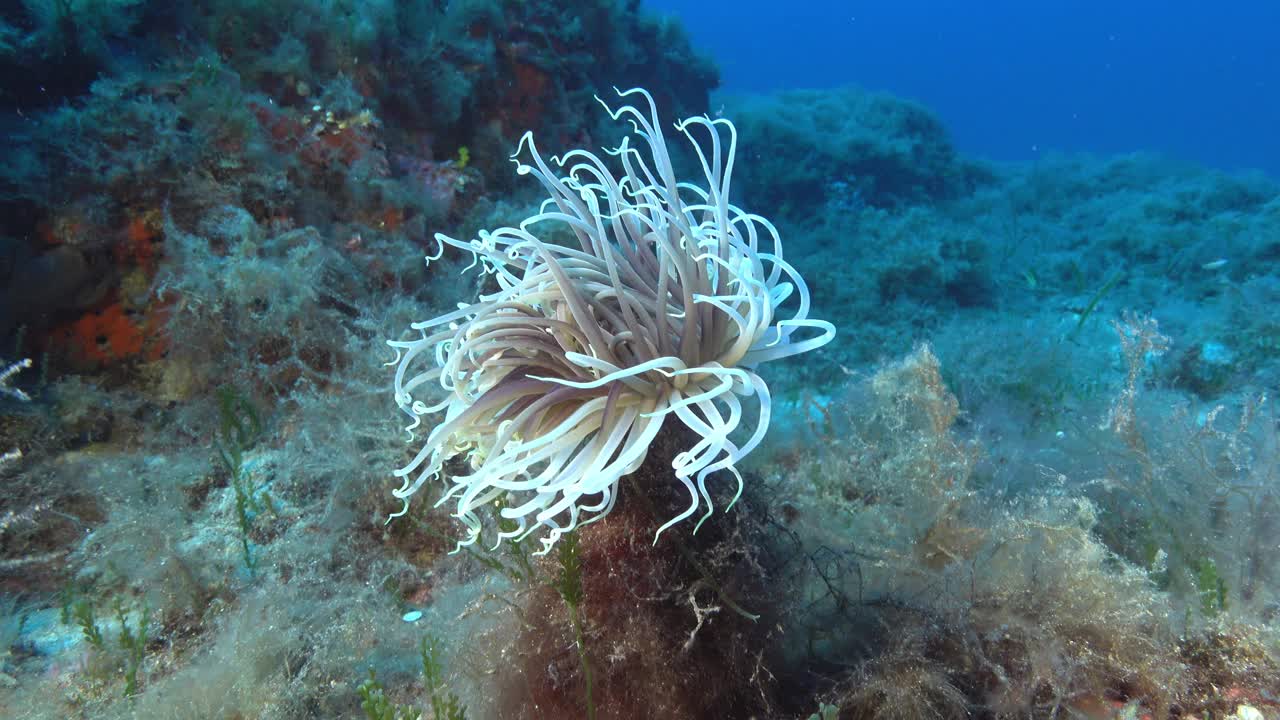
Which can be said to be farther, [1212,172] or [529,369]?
[1212,172]

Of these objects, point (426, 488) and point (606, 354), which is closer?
point (606, 354)

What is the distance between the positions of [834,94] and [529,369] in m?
20.3

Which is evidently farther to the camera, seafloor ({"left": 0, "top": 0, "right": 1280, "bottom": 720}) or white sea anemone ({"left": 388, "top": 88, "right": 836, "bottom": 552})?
seafloor ({"left": 0, "top": 0, "right": 1280, "bottom": 720})

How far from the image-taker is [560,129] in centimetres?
816

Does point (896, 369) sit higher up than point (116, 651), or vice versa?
point (896, 369)

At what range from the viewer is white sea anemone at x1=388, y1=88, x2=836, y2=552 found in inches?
65.6

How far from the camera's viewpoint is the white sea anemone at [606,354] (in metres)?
1.67

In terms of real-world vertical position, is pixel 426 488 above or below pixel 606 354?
below

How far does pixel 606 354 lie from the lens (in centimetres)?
184

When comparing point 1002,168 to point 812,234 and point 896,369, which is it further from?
point 896,369

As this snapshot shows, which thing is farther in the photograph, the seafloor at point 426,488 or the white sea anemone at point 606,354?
the seafloor at point 426,488

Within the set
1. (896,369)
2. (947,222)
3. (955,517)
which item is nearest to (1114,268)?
(947,222)

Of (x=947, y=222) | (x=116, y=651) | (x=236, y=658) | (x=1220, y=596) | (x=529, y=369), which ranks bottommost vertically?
(x=116, y=651)

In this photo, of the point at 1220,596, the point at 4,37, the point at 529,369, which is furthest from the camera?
the point at 4,37
